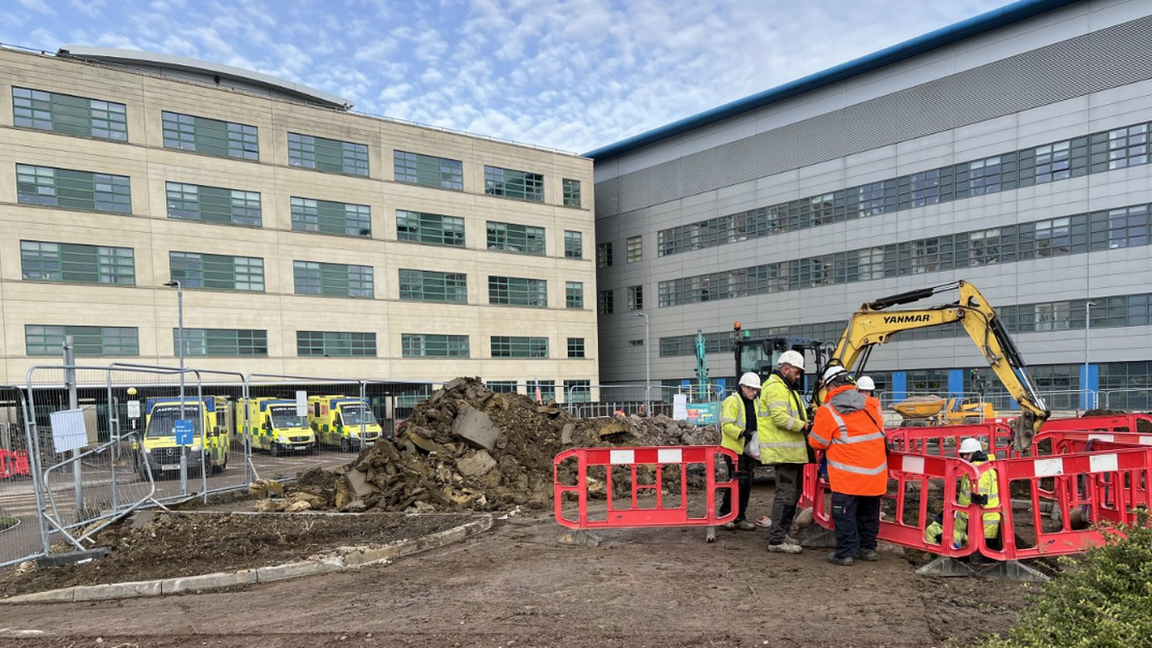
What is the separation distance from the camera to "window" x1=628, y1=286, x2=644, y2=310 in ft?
170

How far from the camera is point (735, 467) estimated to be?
29.3 ft

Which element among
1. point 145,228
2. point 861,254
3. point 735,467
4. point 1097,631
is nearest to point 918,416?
point 861,254

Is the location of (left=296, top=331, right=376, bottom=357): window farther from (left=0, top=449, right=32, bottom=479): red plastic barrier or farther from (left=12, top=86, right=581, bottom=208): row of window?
(left=0, top=449, right=32, bottom=479): red plastic barrier

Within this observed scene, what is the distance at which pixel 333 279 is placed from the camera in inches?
1529

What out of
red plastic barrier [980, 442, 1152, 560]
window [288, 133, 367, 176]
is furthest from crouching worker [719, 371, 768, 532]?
window [288, 133, 367, 176]

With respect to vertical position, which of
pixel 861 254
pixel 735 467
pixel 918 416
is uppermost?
pixel 861 254

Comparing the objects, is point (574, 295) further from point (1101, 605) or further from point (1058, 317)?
point (1101, 605)

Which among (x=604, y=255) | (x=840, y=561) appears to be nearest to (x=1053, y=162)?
(x=604, y=255)

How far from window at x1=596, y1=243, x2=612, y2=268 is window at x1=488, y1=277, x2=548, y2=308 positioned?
31.2 ft

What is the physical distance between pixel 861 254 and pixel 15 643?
40.5 m

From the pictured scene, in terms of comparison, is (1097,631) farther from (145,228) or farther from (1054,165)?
(145,228)

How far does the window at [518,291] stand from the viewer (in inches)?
1758

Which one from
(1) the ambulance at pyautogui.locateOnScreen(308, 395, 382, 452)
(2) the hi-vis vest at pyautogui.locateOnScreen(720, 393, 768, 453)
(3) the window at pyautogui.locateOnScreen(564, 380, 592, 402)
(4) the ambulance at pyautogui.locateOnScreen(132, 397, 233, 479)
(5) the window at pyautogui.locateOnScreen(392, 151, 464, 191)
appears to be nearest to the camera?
(2) the hi-vis vest at pyautogui.locateOnScreen(720, 393, 768, 453)

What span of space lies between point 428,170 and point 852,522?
39.2 m
